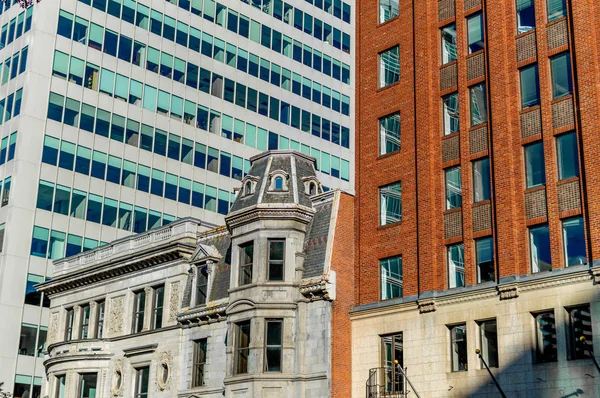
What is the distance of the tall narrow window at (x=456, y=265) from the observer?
3778cm

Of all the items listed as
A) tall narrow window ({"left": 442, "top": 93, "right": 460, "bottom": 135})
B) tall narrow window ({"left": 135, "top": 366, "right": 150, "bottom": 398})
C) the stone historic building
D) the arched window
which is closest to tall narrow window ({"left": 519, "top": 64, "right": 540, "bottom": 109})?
tall narrow window ({"left": 442, "top": 93, "right": 460, "bottom": 135})

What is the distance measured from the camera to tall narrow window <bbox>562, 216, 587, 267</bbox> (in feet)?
111

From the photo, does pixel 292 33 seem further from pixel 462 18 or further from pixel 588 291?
pixel 588 291

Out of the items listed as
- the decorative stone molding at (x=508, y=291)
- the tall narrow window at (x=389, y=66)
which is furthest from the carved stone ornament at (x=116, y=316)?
the decorative stone molding at (x=508, y=291)

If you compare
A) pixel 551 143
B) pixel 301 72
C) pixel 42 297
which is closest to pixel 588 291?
pixel 551 143

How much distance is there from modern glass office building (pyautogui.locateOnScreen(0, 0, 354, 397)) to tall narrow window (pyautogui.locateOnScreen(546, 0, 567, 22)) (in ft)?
111

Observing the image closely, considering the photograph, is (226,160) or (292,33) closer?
(226,160)

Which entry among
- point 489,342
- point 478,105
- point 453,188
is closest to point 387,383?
point 489,342

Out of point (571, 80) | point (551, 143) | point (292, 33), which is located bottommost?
point (551, 143)

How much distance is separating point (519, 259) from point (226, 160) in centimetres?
4727

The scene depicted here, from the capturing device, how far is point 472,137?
3881cm

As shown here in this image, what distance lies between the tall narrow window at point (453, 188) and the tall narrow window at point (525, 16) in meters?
6.25

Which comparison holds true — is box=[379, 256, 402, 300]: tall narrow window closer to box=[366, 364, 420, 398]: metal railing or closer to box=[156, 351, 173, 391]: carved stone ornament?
box=[366, 364, 420, 398]: metal railing

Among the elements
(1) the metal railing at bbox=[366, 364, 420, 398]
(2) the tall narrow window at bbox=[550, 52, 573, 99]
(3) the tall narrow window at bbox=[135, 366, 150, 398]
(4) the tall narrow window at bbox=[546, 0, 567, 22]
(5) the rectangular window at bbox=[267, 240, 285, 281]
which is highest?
(4) the tall narrow window at bbox=[546, 0, 567, 22]
